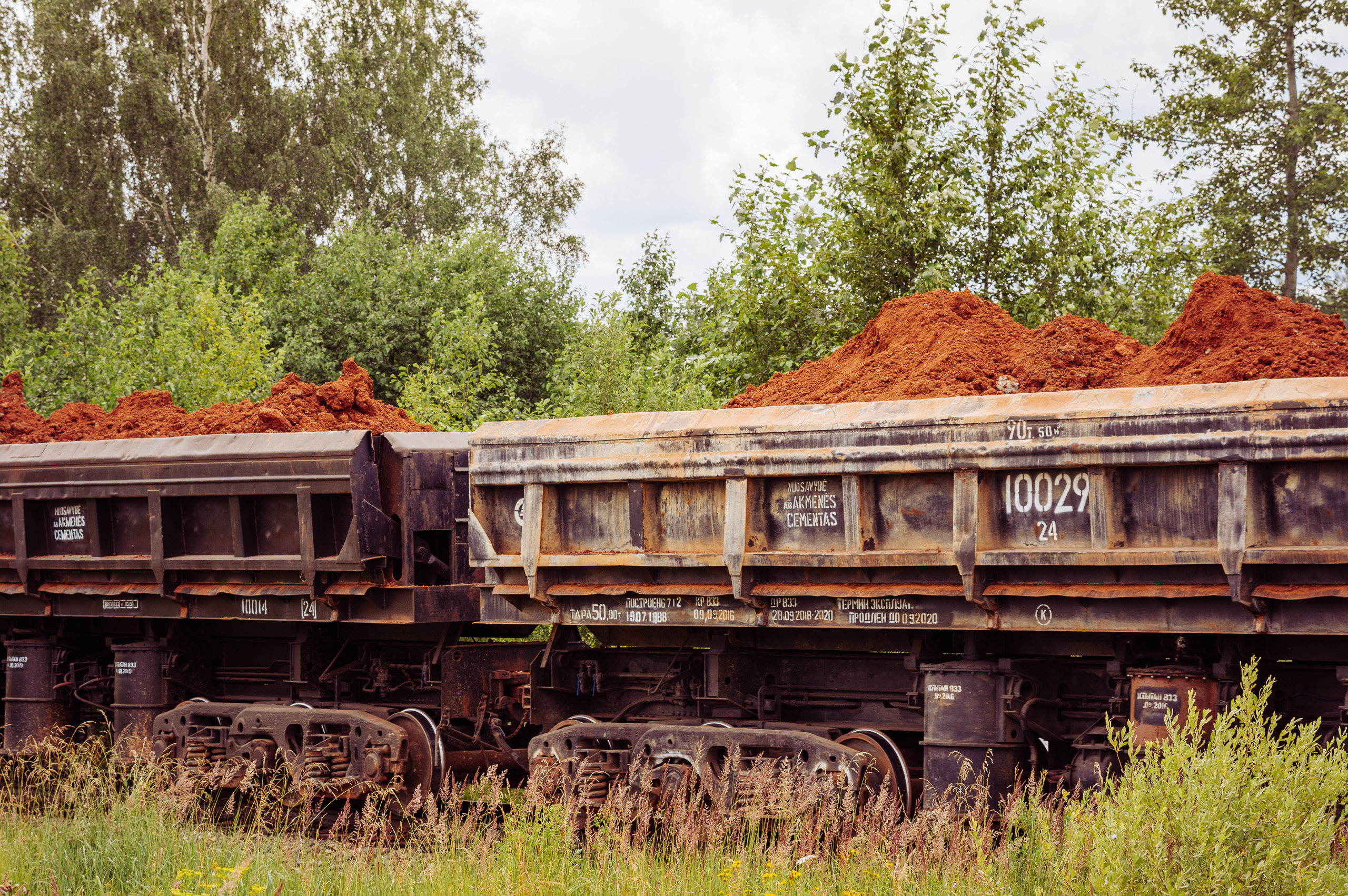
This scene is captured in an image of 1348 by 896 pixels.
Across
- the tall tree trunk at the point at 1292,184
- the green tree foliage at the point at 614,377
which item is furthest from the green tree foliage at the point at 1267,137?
the green tree foliage at the point at 614,377

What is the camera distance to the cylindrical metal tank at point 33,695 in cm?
995

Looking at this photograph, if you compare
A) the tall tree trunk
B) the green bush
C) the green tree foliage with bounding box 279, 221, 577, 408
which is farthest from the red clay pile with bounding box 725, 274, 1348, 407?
the tall tree trunk

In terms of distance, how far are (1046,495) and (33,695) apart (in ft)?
25.9

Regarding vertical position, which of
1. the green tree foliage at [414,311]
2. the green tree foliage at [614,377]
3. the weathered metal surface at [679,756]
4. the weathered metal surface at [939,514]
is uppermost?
the green tree foliage at [414,311]

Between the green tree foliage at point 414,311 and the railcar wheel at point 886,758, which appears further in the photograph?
the green tree foliage at point 414,311

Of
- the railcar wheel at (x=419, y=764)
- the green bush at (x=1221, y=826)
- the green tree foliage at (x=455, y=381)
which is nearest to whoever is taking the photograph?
the green bush at (x=1221, y=826)

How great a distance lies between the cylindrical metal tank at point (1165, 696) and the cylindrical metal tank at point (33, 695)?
25.9ft

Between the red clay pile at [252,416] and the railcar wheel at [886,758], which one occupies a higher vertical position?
the red clay pile at [252,416]

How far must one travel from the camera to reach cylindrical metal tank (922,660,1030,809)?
653 cm

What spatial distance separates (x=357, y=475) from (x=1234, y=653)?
16.7 feet

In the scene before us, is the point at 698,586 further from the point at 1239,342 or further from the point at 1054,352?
the point at 1239,342

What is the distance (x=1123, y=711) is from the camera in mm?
6422

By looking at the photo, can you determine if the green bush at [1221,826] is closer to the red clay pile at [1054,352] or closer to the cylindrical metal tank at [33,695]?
the red clay pile at [1054,352]

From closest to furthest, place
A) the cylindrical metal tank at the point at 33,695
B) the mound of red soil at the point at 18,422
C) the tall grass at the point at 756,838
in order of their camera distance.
A: the tall grass at the point at 756,838 → the cylindrical metal tank at the point at 33,695 → the mound of red soil at the point at 18,422
